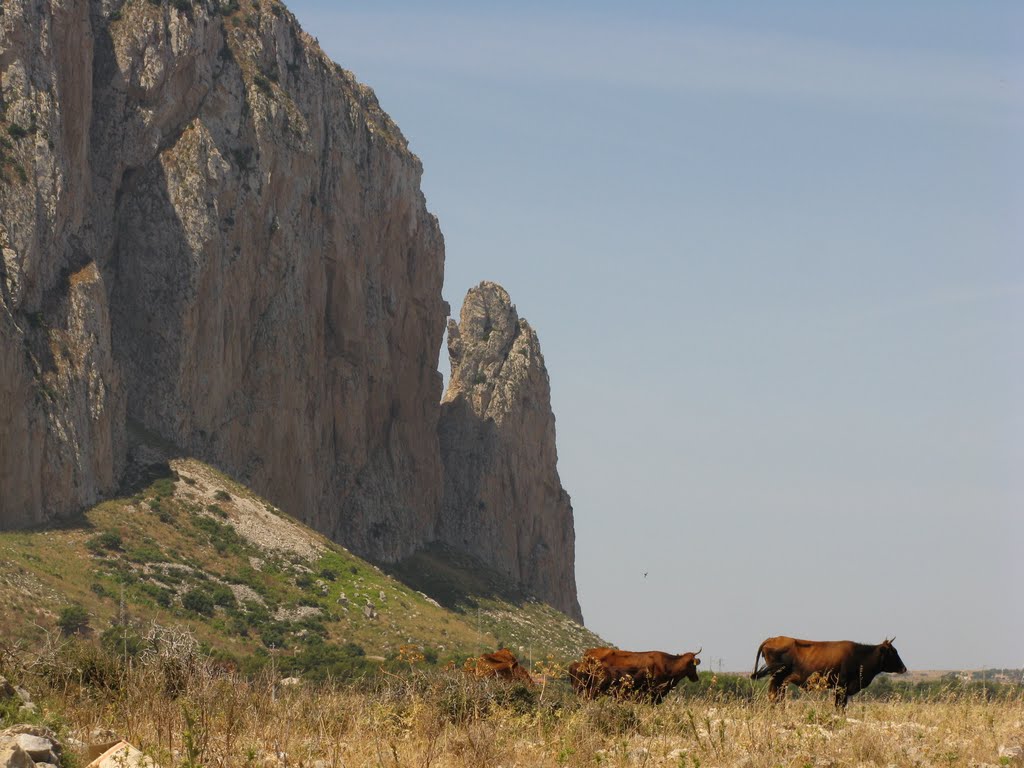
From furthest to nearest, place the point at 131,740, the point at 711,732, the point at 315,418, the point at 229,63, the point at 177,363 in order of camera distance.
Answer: the point at 315,418 → the point at 229,63 → the point at 177,363 → the point at 711,732 → the point at 131,740

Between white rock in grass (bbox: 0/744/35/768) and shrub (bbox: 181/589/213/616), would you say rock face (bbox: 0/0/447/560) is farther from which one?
white rock in grass (bbox: 0/744/35/768)

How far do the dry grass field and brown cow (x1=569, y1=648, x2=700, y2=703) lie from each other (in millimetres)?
1701

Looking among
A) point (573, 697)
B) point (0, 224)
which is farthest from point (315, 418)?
point (573, 697)

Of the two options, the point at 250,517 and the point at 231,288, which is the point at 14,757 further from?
the point at 231,288

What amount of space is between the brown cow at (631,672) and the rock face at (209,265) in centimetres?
6038

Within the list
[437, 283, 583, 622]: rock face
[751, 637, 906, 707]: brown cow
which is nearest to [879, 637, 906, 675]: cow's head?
[751, 637, 906, 707]: brown cow

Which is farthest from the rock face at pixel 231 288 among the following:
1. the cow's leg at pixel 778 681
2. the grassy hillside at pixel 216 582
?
the cow's leg at pixel 778 681

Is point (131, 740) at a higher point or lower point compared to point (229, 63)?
lower

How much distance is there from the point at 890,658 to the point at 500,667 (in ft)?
24.2

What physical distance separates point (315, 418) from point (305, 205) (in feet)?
61.5

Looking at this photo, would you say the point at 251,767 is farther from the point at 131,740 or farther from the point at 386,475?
the point at 386,475

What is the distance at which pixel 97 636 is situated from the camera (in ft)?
218

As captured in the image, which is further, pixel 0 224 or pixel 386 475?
pixel 386 475

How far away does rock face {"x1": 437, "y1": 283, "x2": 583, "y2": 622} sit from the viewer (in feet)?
501
